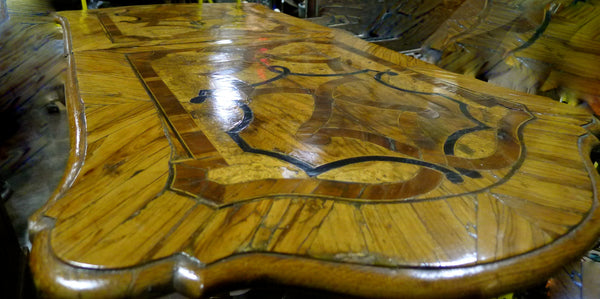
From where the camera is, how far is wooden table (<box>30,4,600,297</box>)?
1.54 ft

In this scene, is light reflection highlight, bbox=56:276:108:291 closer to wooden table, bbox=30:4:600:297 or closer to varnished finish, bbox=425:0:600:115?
wooden table, bbox=30:4:600:297

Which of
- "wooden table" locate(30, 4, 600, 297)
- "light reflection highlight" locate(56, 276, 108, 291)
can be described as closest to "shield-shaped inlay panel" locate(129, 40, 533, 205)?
"wooden table" locate(30, 4, 600, 297)

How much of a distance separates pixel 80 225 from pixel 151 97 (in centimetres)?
51

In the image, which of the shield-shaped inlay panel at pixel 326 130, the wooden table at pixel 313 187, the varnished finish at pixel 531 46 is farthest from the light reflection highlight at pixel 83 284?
the varnished finish at pixel 531 46

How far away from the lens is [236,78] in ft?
3.68

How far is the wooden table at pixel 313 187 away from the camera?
47 cm

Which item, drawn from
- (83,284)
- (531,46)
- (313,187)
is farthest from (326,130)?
(531,46)

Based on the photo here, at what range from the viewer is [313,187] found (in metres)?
0.61

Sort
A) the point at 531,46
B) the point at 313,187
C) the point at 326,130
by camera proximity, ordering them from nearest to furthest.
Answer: the point at 313,187 < the point at 326,130 < the point at 531,46

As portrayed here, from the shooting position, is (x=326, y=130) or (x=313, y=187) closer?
(x=313, y=187)

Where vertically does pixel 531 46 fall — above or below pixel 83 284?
above

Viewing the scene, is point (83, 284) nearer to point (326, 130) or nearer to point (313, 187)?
point (313, 187)

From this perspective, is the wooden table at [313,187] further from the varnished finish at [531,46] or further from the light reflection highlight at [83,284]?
the varnished finish at [531,46]

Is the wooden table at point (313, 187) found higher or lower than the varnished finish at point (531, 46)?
lower
